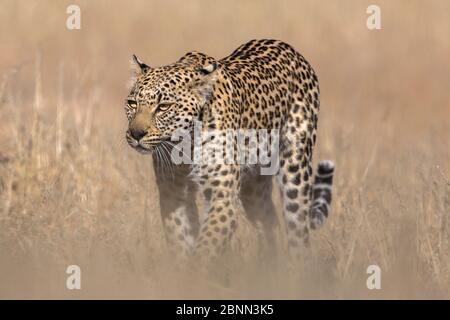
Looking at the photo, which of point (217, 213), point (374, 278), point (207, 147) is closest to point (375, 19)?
point (207, 147)

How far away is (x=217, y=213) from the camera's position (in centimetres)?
869

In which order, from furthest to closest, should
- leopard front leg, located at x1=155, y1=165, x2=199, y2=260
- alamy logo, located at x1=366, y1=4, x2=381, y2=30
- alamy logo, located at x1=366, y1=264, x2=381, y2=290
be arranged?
alamy logo, located at x1=366, y1=4, x2=381, y2=30 < leopard front leg, located at x1=155, y1=165, x2=199, y2=260 < alamy logo, located at x1=366, y1=264, x2=381, y2=290

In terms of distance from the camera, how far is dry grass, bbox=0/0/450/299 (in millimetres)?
8578

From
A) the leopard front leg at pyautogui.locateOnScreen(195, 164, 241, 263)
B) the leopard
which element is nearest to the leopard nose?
the leopard

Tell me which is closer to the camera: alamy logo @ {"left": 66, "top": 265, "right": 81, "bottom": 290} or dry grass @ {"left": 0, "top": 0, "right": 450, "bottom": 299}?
alamy logo @ {"left": 66, "top": 265, "right": 81, "bottom": 290}

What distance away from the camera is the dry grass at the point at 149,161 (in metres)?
8.58

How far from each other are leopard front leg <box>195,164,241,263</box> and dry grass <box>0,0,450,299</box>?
8.1 inches

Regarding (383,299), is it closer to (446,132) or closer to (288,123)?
(288,123)

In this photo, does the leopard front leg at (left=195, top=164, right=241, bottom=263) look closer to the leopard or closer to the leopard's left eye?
the leopard

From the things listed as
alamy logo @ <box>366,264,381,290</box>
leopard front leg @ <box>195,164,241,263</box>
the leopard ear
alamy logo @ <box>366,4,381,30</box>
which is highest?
alamy logo @ <box>366,4,381,30</box>

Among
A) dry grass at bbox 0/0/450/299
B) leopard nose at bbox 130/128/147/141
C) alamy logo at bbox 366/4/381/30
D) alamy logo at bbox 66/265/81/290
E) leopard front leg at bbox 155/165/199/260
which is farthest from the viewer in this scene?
alamy logo at bbox 366/4/381/30

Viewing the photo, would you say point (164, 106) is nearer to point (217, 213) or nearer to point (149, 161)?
point (217, 213)

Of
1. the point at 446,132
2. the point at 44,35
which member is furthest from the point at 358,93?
the point at 44,35

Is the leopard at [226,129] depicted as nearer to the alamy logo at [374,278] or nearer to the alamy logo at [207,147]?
the alamy logo at [207,147]
